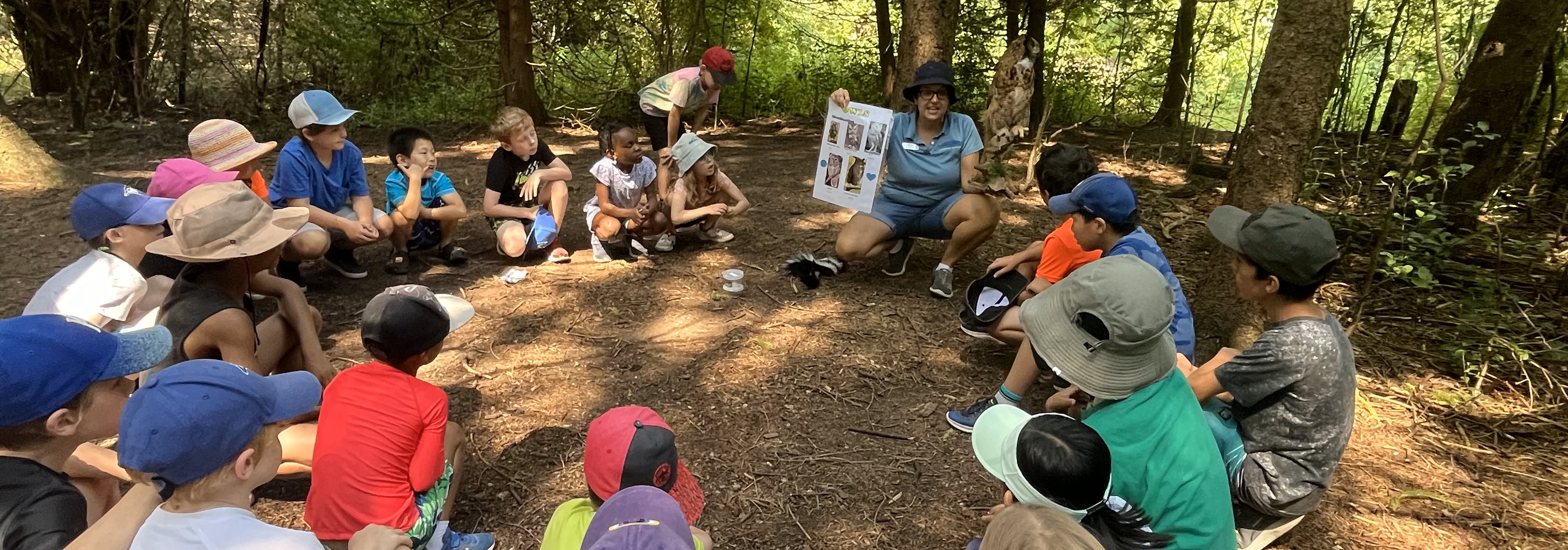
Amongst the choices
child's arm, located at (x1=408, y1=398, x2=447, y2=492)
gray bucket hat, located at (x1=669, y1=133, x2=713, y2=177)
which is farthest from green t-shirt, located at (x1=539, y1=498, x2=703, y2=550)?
gray bucket hat, located at (x1=669, y1=133, x2=713, y2=177)

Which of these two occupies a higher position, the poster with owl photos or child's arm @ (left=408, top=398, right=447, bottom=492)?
the poster with owl photos

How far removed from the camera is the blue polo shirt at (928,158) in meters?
4.65

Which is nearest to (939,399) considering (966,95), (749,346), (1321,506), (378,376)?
(749,346)

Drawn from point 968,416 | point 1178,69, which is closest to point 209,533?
point 968,416

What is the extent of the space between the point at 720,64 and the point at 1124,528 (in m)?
4.79

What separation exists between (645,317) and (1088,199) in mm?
2426

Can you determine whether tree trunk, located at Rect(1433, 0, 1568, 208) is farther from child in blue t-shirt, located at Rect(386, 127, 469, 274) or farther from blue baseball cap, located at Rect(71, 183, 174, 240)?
blue baseball cap, located at Rect(71, 183, 174, 240)

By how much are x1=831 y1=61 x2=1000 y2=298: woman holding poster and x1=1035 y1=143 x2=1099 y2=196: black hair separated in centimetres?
83

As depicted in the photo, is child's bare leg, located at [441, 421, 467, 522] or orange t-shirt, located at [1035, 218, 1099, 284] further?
orange t-shirt, located at [1035, 218, 1099, 284]

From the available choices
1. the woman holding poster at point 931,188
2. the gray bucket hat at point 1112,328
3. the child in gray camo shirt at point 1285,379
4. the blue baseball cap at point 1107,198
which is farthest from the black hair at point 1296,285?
the woman holding poster at point 931,188

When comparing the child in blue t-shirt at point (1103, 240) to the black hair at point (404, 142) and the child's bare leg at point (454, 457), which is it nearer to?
the child's bare leg at point (454, 457)

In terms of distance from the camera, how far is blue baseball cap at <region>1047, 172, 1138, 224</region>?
320 centimetres

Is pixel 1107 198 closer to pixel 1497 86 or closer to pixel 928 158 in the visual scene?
pixel 928 158

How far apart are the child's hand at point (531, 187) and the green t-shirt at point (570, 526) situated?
3.48m
